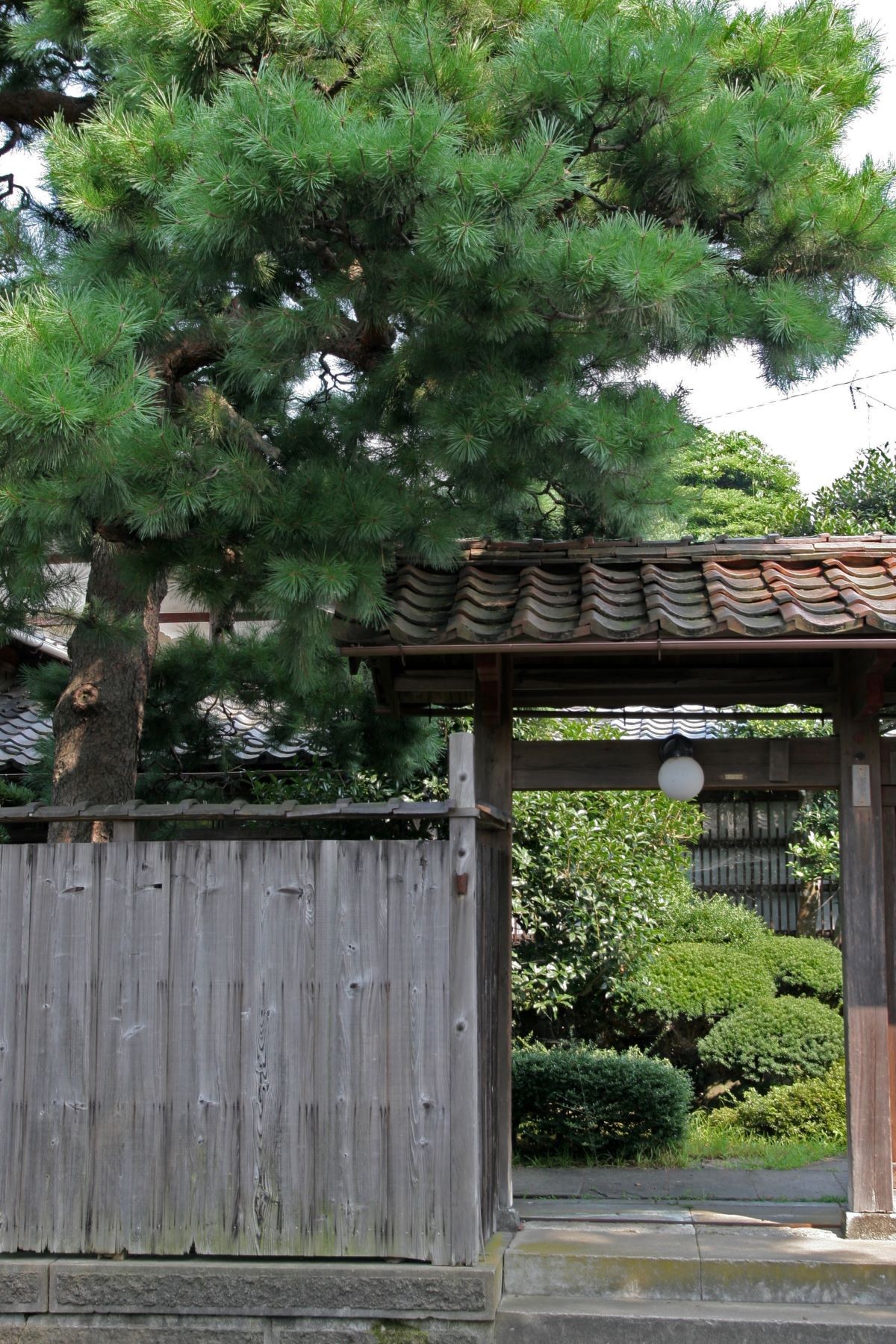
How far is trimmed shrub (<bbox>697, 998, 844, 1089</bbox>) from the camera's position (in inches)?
419

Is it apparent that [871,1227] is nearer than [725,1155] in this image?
Yes

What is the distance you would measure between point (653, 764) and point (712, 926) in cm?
644

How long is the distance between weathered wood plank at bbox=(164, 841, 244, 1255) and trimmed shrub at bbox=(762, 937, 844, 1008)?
780cm

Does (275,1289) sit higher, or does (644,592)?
(644,592)

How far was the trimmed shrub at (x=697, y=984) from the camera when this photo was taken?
11.2 meters

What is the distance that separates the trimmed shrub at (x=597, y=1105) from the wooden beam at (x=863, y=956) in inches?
134

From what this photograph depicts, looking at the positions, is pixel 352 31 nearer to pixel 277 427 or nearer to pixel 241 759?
pixel 277 427

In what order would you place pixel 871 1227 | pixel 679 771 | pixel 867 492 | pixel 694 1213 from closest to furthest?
pixel 871 1227, pixel 679 771, pixel 694 1213, pixel 867 492

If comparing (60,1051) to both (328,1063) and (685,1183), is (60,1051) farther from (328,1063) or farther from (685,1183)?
(685,1183)

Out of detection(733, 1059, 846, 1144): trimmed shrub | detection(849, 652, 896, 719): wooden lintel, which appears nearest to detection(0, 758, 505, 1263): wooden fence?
detection(849, 652, 896, 719): wooden lintel

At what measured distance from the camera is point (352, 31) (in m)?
5.23

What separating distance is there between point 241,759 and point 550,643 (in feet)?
14.9

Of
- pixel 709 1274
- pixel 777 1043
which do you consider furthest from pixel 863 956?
pixel 777 1043

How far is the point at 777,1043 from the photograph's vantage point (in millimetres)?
10742
